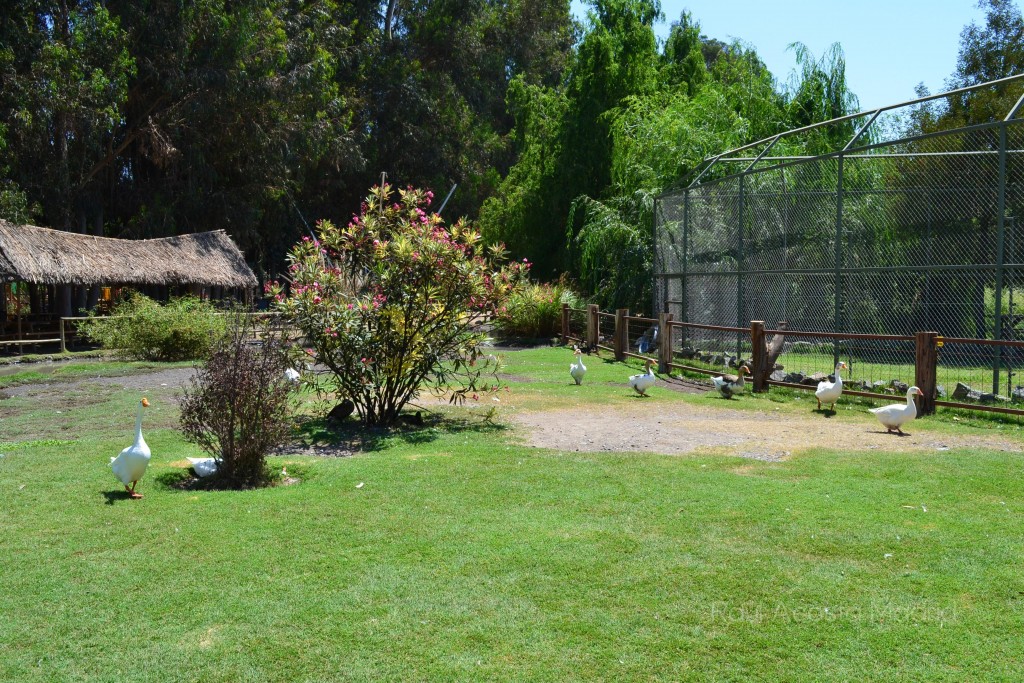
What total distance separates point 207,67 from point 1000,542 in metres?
32.0

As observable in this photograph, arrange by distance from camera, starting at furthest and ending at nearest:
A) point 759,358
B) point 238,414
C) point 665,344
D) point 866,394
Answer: point 665,344 < point 759,358 < point 866,394 < point 238,414

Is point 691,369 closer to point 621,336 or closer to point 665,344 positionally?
point 665,344

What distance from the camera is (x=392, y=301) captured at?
36.4ft

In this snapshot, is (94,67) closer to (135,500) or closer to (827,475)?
(135,500)

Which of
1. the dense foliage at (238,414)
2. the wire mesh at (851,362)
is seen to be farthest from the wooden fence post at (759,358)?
the dense foliage at (238,414)

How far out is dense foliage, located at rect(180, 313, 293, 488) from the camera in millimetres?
7781

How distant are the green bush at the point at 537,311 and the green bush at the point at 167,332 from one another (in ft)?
28.8

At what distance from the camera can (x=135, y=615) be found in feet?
16.0

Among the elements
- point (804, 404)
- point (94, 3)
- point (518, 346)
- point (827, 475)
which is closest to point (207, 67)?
→ point (94, 3)

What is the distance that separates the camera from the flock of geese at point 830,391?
33.4 feet

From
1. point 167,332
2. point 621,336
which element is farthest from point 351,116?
point 621,336

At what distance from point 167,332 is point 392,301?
12.2m

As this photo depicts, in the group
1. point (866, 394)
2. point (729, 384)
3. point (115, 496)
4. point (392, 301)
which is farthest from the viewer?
point (729, 384)

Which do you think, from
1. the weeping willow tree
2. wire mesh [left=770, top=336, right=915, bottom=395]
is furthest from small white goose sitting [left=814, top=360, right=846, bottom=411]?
the weeping willow tree
